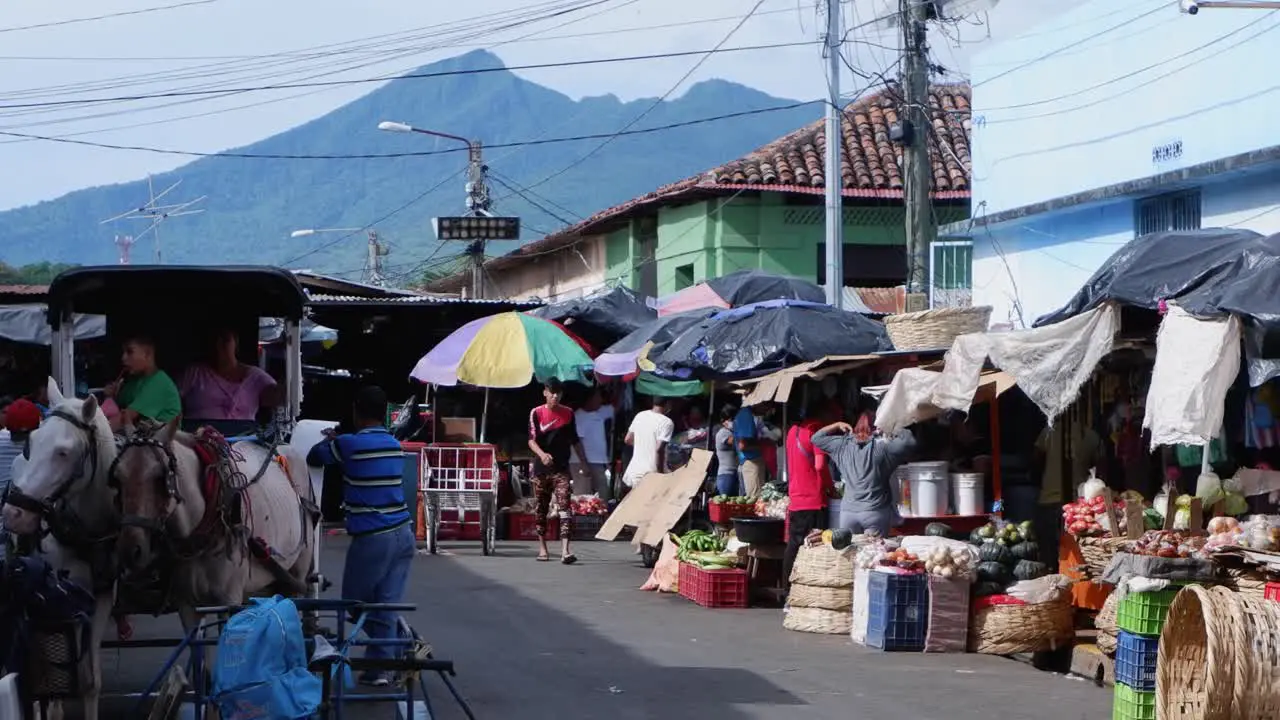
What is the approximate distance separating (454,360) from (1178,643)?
1738cm

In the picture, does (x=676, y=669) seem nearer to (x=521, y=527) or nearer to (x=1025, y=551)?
(x=1025, y=551)

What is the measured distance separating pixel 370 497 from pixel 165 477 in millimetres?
2047

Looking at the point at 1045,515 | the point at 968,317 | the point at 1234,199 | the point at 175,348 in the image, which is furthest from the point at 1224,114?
the point at 175,348

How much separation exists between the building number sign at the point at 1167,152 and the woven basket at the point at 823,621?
689cm

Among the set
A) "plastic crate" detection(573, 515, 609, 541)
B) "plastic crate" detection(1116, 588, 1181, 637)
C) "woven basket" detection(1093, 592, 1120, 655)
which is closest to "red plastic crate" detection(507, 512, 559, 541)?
"plastic crate" detection(573, 515, 609, 541)

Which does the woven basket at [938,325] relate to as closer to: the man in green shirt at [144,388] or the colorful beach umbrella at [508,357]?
the man in green shirt at [144,388]

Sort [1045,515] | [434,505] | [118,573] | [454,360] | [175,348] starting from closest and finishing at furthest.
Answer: [118,573] → [175,348] → [1045,515] → [434,505] → [454,360]

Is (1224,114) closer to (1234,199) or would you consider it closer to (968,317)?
(1234,199)

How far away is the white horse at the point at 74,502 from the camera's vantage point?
27.2ft

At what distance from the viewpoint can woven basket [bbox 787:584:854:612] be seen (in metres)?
14.9

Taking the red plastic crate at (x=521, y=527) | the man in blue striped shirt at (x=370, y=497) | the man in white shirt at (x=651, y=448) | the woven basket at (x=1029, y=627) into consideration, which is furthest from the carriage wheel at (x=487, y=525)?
the man in blue striped shirt at (x=370, y=497)

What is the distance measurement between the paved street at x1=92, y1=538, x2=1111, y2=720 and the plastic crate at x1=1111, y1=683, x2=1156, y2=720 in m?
0.71

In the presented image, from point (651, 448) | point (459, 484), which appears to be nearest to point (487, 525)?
point (459, 484)

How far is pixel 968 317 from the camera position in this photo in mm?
16844
